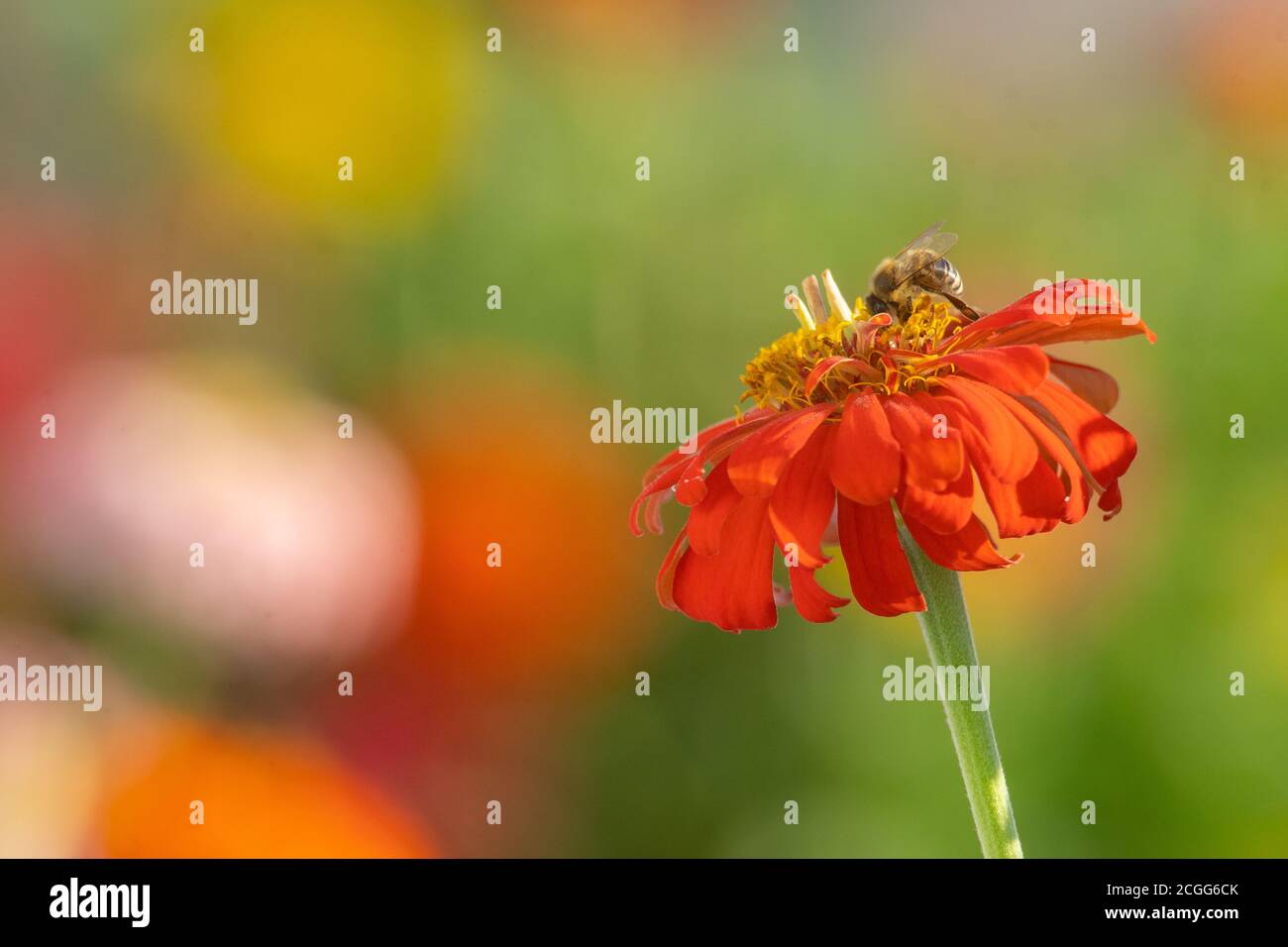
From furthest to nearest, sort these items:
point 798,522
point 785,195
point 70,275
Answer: point 785,195 < point 70,275 < point 798,522

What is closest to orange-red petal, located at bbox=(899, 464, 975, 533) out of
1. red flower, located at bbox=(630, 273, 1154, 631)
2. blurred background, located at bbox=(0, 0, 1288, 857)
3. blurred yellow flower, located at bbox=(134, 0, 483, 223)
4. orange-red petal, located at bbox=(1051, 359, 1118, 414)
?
red flower, located at bbox=(630, 273, 1154, 631)

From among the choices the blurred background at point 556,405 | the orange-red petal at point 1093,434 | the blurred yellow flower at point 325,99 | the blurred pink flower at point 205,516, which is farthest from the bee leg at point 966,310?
the blurred yellow flower at point 325,99

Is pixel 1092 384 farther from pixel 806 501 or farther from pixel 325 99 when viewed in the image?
pixel 325 99

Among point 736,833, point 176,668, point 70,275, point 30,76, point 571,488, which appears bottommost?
point 736,833

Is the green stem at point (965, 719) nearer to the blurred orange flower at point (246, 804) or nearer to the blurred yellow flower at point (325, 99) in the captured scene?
the blurred orange flower at point (246, 804)

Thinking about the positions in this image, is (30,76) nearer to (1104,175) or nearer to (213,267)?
(213,267)

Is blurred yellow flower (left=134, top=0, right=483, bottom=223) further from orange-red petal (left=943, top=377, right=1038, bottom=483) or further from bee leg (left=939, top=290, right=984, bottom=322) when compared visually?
orange-red petal (left=943, top=377, right=1038, bottom=483)

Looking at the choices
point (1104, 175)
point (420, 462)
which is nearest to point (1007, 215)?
point (1104, 175)
